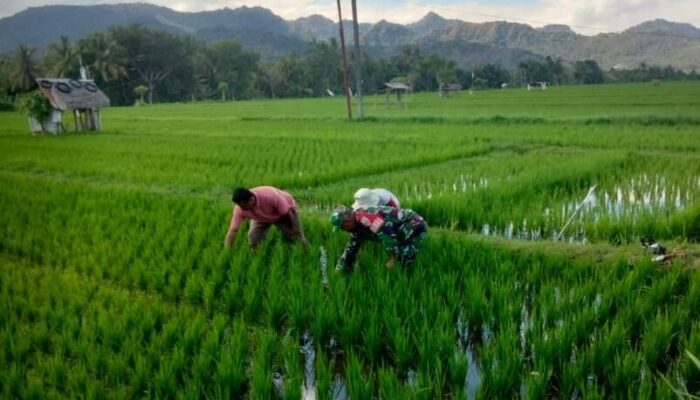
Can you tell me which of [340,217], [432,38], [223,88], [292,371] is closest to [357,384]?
[292,371]

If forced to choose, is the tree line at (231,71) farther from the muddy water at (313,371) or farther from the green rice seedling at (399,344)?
the green rice seedling at (399,344)

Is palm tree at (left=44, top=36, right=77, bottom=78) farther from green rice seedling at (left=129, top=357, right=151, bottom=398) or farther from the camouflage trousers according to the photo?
green rice seedling at (left=129, top=357, right=151, bottom=398)

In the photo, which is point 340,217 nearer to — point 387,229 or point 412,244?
point 387,229

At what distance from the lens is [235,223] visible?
4664 mm

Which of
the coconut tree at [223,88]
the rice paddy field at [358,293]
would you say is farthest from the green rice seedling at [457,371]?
the coconut tree at [223,88]

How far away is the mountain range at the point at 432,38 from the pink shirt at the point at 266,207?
4454 inches

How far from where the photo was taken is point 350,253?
13.7ft

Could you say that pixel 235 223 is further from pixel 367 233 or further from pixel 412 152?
pixel 412 152

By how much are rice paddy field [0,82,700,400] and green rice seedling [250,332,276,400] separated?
0.5 inches

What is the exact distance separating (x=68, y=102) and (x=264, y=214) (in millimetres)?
17371

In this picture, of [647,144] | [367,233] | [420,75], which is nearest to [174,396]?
[367,233]

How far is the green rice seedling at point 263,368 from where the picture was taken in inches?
104

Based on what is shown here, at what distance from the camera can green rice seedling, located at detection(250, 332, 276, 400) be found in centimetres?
264

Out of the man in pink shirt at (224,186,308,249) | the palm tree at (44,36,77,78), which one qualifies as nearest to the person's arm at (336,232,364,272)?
the man in pink shirt at (224,186,308,249)
